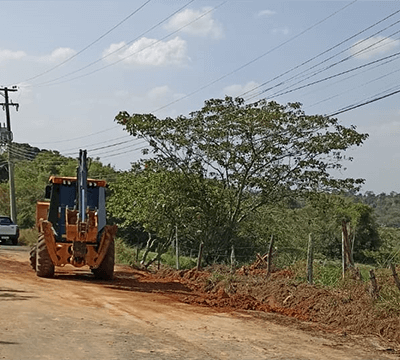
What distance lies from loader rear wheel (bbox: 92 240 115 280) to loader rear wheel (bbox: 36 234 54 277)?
1.53 m

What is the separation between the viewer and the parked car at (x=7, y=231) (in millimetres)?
38969

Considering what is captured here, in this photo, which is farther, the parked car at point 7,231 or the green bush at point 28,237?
the green bush at point 28,237

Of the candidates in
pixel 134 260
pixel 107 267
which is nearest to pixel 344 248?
pixel 107 267

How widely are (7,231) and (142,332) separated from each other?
94.9 ft

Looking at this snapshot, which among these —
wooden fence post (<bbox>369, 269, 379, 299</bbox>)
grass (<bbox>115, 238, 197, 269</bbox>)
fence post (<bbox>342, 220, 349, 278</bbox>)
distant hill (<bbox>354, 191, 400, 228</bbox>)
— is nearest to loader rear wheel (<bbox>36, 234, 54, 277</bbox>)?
grass (<bbox>115, 238, 197, 269</bbox>)

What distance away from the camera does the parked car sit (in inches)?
1534

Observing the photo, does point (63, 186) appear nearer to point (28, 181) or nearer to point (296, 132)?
point (296, 132)

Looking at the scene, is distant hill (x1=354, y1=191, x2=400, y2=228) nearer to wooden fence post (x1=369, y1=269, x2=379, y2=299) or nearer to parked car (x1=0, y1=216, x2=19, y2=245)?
parked car (x1=0, y1=216, x2=19, y2=245)

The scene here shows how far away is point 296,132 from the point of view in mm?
27578

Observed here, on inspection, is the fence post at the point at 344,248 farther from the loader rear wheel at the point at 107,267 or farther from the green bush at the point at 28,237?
the green bush at the point at 28,237

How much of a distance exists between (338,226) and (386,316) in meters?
36.9

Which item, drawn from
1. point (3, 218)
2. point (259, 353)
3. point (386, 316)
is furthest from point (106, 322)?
point (3, 218)

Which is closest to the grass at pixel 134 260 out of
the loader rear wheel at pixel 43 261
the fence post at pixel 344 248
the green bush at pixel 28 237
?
the loader rear wheel at pixel 43 261

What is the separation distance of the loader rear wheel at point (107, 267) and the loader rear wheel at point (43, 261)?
5.03ft
